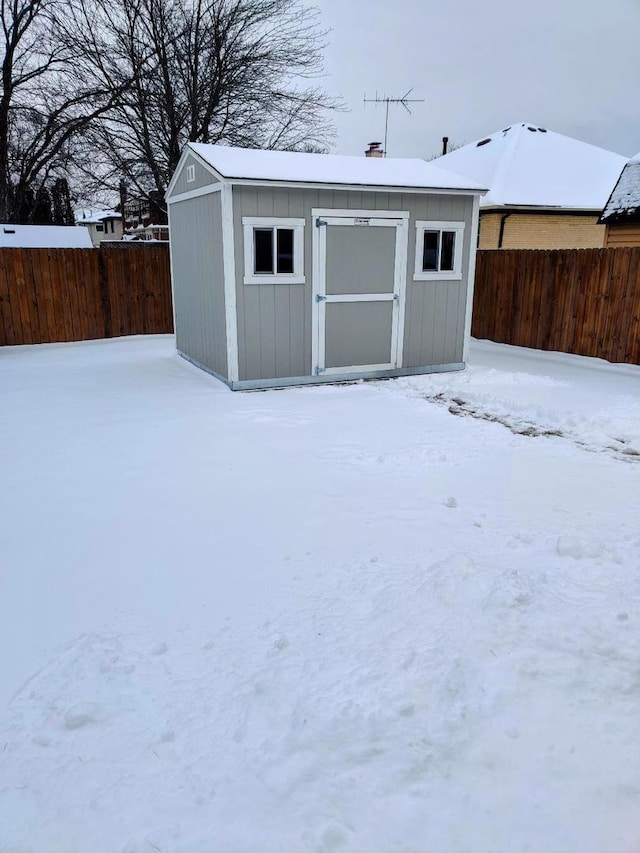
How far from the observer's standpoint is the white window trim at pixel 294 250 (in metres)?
6.70

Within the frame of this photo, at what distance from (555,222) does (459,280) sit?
9703 mm

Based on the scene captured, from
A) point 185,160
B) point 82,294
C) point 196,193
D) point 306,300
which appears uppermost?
point 185,160

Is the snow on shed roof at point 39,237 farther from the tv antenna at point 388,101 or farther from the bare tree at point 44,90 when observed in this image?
the tv antenna at point 388,101

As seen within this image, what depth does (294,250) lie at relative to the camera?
6.98 m

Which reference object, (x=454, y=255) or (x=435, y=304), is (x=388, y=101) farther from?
(x=435, y=304)

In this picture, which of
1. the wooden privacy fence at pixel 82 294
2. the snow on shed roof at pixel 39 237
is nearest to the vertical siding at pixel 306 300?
the wooden privacy fence at pixel 82 294

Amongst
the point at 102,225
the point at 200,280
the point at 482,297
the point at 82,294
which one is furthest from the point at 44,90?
the point at 102,225

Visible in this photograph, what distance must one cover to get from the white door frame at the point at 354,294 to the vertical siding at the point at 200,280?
1.09m

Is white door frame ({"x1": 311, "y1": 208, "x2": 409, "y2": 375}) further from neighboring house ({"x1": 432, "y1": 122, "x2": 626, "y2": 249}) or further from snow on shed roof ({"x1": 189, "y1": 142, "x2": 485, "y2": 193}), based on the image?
neighboring house ({"x1": 432, "y1": 122, "x2": 626, "y2": 249})

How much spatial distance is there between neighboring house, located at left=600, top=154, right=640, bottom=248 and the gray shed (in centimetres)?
585

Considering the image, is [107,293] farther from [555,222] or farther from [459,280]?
[555,222]

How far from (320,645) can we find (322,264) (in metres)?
5.42

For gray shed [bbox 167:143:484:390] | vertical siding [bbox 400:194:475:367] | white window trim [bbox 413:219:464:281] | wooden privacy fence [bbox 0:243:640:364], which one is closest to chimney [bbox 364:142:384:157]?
gray shed [bbox 167:143:484:390]

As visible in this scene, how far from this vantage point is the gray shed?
268 inches
